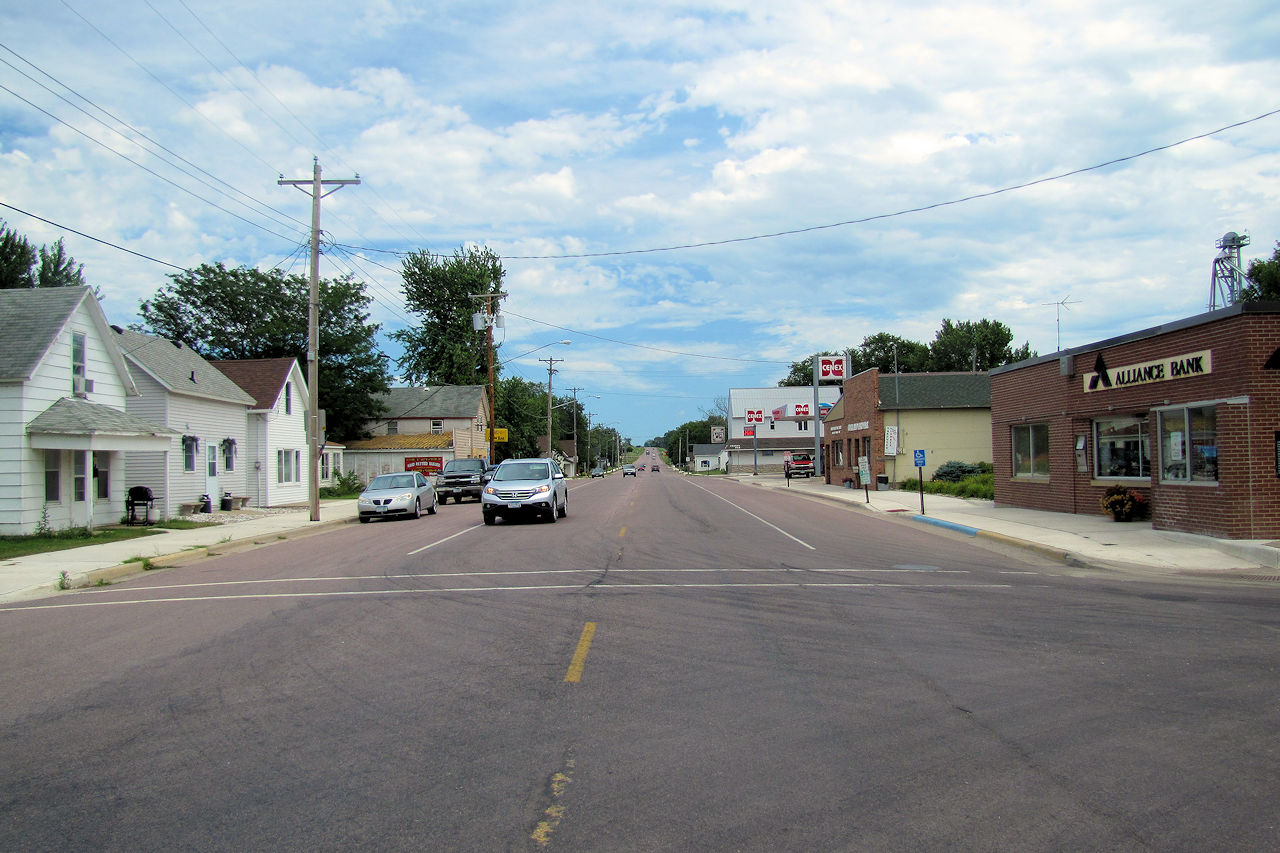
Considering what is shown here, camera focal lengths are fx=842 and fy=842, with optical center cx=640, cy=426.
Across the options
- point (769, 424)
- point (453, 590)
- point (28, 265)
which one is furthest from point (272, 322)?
point (769, 424)

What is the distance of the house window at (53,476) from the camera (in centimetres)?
2136

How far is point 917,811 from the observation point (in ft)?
14.4

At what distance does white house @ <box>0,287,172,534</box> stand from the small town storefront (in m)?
24.4

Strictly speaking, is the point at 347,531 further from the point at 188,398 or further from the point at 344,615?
the point at 344,615

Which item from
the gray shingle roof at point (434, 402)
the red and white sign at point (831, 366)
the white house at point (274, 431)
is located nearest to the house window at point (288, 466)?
the white house at point (274, 431)

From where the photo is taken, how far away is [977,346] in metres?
89.5

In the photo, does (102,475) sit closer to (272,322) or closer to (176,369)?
(176,369)

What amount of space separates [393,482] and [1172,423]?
71.9ft

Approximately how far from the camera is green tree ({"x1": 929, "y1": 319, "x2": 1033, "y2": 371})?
89.4 metres

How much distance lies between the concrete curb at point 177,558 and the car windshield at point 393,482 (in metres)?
3.35

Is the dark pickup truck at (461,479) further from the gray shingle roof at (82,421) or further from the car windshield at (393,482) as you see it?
the gray shingle roof at (82,421)

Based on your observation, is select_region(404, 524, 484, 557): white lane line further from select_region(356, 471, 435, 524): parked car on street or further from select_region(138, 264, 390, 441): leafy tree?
select_region(138, 264, 390, 441): leafy tree

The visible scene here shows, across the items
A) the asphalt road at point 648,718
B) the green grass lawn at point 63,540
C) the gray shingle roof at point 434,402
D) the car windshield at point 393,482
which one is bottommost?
the asphalt road at point 648,718

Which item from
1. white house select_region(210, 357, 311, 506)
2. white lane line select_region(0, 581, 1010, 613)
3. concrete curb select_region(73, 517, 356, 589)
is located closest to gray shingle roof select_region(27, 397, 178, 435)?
concrete curb select_region(73, 517, 356, 589)
